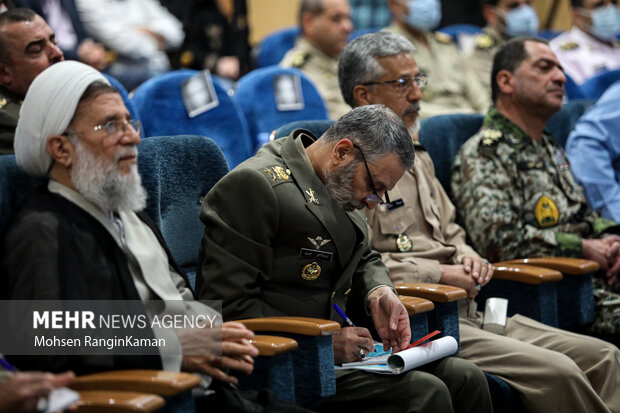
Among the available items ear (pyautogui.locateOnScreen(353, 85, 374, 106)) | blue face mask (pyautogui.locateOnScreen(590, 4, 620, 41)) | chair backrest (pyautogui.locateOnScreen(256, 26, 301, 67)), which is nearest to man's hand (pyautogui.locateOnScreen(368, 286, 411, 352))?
ear (pyautogui.locateOnScreen(353, 85, 374, 106))

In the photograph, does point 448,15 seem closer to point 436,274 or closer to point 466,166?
point 466,166

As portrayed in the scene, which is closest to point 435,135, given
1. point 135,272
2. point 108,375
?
point 135,272

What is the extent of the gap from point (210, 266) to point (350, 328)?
0.42 meters

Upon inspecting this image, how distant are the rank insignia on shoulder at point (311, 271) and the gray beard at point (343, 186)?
0.19 meters

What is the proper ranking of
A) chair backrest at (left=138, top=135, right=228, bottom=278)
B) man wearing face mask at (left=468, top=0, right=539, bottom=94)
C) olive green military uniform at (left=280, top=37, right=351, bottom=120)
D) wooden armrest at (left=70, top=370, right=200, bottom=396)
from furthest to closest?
man wearing face mask at (left=468, top=0, right=539, bottom=94)
olive green military uniform at (left=280, top=37, right=351, bottom=120)
chair backrest at (left=138, top=135, right=228, bottom=278)
wooden armrest at (left=70, top=370, right=200, bottom=396)

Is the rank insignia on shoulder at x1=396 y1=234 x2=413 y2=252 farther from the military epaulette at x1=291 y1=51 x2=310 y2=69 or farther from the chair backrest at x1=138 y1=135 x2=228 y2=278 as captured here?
the military epaulette at x1=291 y1=51 x2=310 y2=69

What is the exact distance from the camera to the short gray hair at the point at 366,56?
9.39 feet

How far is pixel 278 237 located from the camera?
2145 mm

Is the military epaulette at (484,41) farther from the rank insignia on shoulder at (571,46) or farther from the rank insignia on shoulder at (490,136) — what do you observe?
the rank insignia on shoulder at (490,136)

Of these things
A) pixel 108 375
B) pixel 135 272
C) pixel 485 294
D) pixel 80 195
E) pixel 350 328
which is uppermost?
pixel 80 195

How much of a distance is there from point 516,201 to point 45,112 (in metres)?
1.81

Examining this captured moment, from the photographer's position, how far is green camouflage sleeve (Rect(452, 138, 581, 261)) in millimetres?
2883

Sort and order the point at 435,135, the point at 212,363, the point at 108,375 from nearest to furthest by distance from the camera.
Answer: the point at 108,375, the point at 212,363, the point at 435,135

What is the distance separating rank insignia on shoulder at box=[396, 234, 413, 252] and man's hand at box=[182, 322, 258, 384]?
97 centimetres
